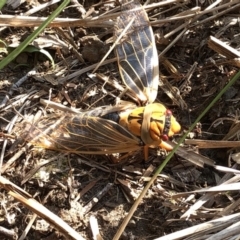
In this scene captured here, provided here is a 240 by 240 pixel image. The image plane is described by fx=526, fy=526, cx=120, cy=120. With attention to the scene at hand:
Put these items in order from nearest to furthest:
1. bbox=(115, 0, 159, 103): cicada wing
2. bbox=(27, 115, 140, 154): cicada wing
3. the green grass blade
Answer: the green grass blade
bbox=(27, 115, 140, 154): cicada wing
bbox=(115, 0, 159, 103): cicada wing

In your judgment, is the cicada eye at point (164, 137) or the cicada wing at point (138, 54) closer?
the cicada eye at point (164, 137)

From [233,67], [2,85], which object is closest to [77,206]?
[2,85]

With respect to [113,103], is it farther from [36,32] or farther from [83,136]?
[36,32]

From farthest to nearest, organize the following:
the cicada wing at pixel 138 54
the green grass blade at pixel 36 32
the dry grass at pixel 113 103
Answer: the cicada wing at pixel 138 54 → the dry grass at pixel 113 103 → the green grass blade at pixel 36 32

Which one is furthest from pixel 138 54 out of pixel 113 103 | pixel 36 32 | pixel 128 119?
pixel 36 32

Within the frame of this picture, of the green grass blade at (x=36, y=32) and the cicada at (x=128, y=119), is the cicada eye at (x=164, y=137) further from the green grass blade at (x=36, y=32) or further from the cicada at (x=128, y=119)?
the green grass blade at (x=36, y=32)

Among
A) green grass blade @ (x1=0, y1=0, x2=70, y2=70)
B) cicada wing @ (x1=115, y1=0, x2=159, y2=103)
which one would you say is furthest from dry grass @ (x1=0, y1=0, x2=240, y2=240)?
green grass blade @ (x1=0, y1=0, x2=70, y2=70)

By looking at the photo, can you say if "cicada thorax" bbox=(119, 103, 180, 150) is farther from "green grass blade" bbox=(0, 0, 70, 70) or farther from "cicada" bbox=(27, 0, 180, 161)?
"green grass blade" bbox=(0, 0, 70, 70)

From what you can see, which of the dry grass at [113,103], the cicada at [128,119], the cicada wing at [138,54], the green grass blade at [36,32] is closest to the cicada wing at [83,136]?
the cicada at [128,119]
